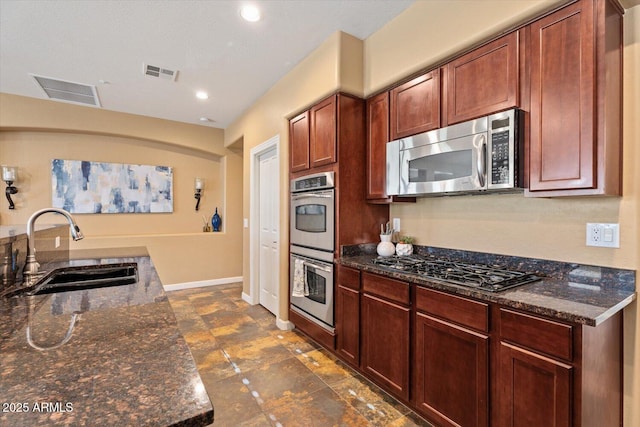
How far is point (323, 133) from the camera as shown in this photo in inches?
111

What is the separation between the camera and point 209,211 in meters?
5.62

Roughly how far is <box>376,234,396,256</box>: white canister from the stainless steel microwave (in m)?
0.45

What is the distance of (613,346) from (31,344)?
2.30 m

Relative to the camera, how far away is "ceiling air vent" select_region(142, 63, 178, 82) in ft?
10.5

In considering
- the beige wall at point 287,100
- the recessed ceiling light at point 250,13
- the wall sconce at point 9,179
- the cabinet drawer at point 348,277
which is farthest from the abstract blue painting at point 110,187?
the cabinet drawer at point 348,277

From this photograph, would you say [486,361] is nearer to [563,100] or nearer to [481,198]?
[481,198]

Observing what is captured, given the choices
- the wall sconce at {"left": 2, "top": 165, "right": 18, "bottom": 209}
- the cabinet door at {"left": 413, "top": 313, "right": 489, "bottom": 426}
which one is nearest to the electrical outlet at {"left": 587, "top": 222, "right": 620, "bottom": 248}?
the cabinet door at {"left": 413, "top": 313, "right": 489, "bottom": 426}

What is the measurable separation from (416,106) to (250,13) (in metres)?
1.46

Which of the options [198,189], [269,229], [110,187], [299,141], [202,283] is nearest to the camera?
[299,141]

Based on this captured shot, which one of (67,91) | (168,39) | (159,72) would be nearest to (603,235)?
(168,39)

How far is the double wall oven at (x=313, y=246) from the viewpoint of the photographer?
273 centimetres

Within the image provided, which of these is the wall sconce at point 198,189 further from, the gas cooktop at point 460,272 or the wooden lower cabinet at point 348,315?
the gas cooktop at point 460,272

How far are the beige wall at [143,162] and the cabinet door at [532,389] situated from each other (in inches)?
187

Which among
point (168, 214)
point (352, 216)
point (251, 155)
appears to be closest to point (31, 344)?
point (352, 216)
